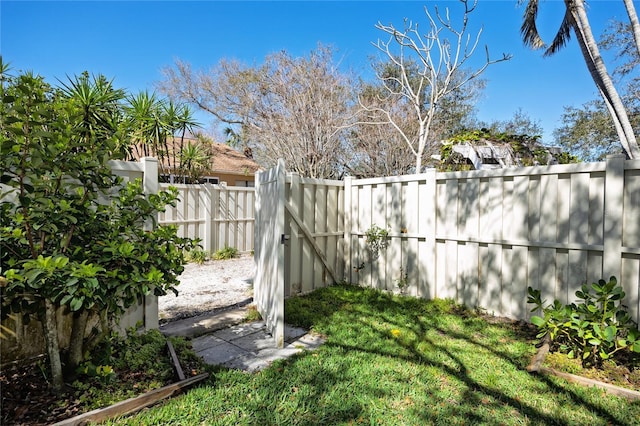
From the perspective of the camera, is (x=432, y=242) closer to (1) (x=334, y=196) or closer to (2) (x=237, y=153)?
(1) (x=334, y=196)

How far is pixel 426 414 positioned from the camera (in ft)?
7.11

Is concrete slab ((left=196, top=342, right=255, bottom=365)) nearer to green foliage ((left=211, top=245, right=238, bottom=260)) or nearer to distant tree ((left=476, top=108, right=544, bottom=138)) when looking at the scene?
green foliage ((left=211, top=245, right=238, bottom=260))

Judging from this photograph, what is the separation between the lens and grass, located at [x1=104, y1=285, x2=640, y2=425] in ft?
6.93

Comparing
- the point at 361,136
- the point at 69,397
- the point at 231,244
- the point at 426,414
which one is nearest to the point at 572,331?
the point at 426,414

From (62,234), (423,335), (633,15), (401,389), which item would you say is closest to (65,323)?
(62,234)

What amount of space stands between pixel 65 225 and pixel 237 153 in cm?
1556

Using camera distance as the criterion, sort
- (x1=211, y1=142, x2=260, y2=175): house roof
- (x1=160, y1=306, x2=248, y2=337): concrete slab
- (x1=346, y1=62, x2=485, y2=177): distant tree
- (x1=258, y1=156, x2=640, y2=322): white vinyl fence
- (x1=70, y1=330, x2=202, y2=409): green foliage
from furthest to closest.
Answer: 1. (x1=211, y1=142, x2=260, y2=175): house roof
2. (x1=346, y1=62, x2=485, y2=177): distant tree
3. (x1=160, y1=306, x2=248, y2=337): concrete slab
4. (x1=258, y1=156, x2=640, y2=322): white vinyl fence
5. (x1=70, y1=330, x2=202, y2=409): green foliage

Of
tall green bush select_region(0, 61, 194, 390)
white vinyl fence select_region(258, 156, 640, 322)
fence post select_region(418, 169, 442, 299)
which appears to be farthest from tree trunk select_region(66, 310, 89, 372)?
fence post select_region(418, 169, 442, 299)

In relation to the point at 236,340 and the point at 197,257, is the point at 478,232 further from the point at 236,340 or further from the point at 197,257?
the point at 197,257

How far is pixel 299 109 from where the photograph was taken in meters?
11.5

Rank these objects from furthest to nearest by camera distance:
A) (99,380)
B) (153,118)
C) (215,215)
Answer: (215,215) → (153,118) → (99,380)

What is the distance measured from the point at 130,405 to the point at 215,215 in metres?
6.33

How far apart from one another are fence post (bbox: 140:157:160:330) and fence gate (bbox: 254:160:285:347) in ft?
3.57

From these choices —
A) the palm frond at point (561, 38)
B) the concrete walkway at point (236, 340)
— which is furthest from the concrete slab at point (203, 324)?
the palm frond at point (561, 38)
